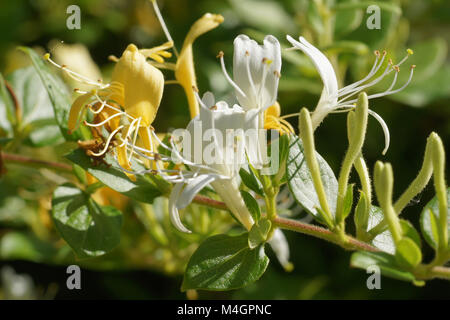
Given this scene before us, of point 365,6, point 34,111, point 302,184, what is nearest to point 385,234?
point 302,184

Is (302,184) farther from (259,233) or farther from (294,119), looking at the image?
(294,119)

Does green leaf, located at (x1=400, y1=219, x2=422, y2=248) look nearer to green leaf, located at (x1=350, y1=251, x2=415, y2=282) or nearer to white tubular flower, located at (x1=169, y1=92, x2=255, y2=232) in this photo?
green leaf, located at (x1=350, y1=251, x2=415, y2=282)

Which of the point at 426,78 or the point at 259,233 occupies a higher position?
the point at 426,78

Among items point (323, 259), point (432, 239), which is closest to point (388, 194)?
point (432, 239)

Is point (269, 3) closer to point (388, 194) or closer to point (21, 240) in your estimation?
point (21, 240)

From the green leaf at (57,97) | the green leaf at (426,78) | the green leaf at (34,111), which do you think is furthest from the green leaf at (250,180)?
the green leaf at (426,78)

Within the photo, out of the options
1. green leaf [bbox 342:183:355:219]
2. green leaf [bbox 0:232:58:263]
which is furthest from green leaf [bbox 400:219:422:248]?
green leaf [bbox 0:232:58:263]
